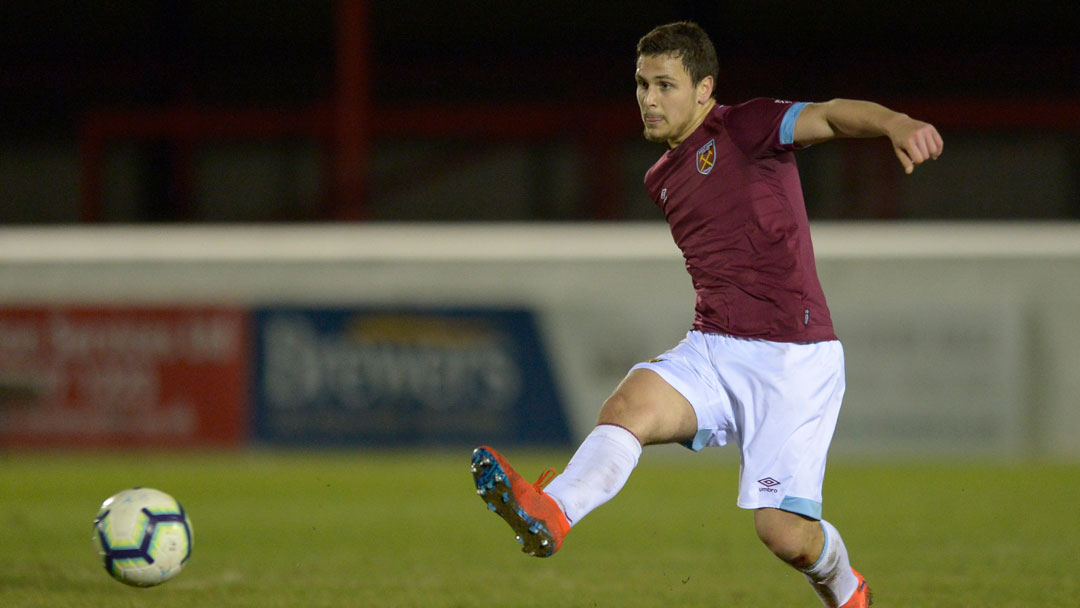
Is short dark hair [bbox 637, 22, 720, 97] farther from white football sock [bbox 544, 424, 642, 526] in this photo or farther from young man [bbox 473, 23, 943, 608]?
white football sock [bbox 544, 424, 642, 526]

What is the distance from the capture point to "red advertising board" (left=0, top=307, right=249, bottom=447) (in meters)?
12.1

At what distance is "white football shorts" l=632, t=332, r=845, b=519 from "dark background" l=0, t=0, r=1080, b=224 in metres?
15.9

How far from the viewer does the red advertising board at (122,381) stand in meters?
12.1

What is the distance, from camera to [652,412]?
13.4 feet

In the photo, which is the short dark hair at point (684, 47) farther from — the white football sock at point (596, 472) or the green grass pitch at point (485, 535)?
the green grass pitch at point (485, 535)

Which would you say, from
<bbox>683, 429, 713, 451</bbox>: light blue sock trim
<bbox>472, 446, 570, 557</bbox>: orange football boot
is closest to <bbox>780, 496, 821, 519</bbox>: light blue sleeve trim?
<bbox>683, 429, 713, 451</bbox>: light blue sock trim

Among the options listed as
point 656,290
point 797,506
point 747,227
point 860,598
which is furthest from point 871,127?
point 656,290

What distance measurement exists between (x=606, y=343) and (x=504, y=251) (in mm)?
1225

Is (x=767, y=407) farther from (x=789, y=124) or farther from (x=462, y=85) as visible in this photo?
(x=462, y=85)

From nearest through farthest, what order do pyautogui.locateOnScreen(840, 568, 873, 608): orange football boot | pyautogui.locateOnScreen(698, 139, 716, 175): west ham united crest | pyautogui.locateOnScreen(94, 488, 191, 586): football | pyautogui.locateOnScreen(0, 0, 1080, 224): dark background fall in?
pyautogui.locateOnScreen(698, 139, 716, 175): west ham united crest
pyautogui.locateOnScreen(840, 568, 873, 608): orange football boot
pyautogui.locateOnScreen(94, 488, 191, 586): football
pyautogui.locateOnScreen(0, 0, 1080, 224): dark background

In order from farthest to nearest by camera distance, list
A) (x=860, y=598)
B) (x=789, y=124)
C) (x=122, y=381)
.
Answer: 1. (x=122, y=381)
2. (x=860, y=598)
3. (x=789, y=124)

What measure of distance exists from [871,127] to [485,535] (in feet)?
14.8

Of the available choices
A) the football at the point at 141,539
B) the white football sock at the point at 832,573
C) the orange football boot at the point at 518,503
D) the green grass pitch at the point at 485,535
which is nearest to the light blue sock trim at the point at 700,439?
the white football sock at the point at 832,573

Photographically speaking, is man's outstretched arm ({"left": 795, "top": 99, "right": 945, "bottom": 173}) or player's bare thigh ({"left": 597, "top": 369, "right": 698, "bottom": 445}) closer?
man's outstretched arm ({"left": 795, "top": 99, "right": 945, "bottom": 173})
